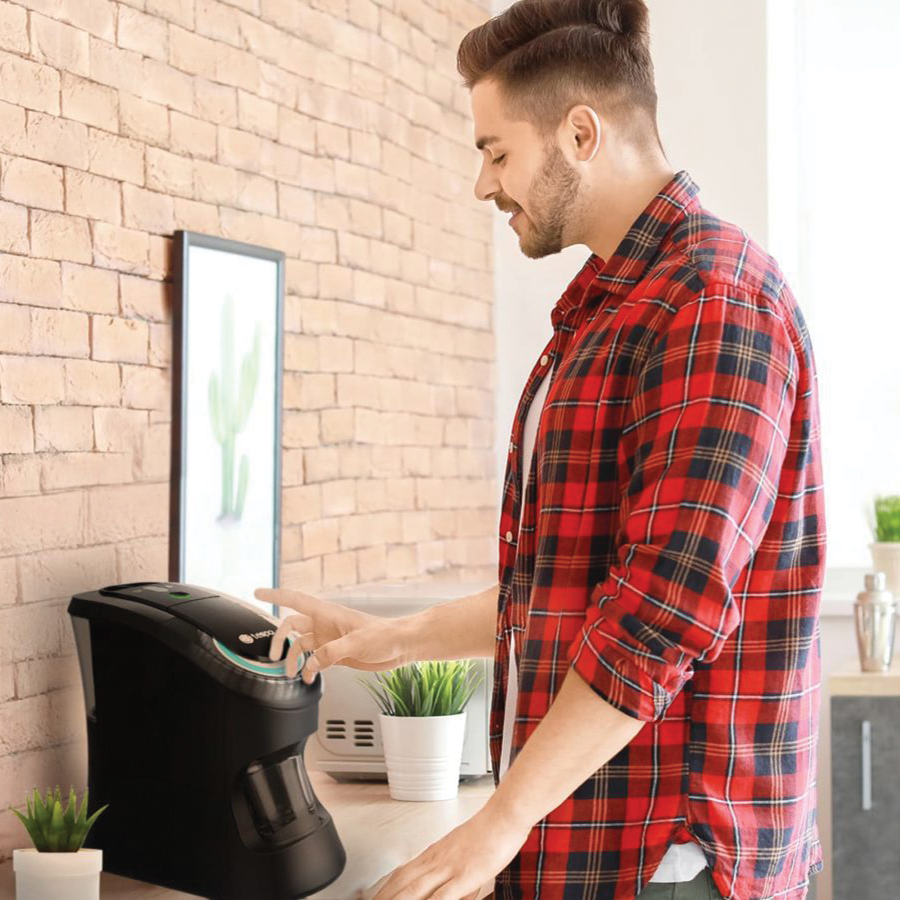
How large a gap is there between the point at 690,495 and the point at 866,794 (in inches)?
88.4

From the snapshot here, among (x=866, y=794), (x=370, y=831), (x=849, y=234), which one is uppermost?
(x=849, y=234)

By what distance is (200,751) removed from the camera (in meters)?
1.62

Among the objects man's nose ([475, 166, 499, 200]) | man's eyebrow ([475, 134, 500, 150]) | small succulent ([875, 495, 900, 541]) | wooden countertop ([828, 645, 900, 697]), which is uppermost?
man's eyebrow ([475, 134, 500, 150])

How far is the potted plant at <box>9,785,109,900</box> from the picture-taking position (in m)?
1.44

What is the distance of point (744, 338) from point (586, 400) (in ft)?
0.51

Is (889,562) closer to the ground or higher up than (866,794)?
higher up

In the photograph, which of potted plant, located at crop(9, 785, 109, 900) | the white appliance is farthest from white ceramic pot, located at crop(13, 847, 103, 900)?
the white appliance

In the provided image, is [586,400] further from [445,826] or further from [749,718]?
[445,826]

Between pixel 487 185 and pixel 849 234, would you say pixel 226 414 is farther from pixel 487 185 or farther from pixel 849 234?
pixel 849 234

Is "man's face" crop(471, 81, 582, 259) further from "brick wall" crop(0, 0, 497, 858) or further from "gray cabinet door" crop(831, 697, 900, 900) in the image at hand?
"gray cabinet door" crop(831, 697, 900, 900)

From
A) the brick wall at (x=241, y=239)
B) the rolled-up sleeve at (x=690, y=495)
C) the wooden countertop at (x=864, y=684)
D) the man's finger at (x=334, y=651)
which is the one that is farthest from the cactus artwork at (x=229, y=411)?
the wooden countertop at (x=864, y=684)

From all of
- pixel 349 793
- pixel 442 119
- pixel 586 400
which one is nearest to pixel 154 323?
pixel 349 793

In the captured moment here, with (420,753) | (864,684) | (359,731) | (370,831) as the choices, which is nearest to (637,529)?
(370,831)

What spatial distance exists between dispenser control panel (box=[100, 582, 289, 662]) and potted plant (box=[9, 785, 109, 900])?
27cm
